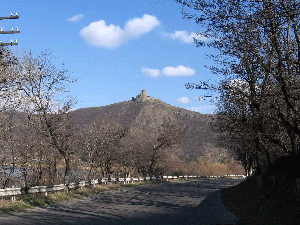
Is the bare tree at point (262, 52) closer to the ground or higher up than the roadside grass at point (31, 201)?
higher up

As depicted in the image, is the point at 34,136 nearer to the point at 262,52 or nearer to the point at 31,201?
the point at 31,201

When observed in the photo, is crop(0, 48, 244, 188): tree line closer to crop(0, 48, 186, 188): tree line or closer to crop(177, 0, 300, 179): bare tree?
crop(0, 48, 186, 188): tree line

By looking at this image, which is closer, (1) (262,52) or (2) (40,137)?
(1) (262,52)

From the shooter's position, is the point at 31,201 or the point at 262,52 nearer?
the point at 262,52

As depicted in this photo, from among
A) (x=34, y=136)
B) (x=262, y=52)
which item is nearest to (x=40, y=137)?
(x=34, y=136)

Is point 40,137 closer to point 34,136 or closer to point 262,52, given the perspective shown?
point 34,136

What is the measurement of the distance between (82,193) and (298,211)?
1752 cm

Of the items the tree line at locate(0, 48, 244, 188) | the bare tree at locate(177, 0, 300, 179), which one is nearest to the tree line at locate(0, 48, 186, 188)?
the tree line at locate(0, 48, 244, 188)

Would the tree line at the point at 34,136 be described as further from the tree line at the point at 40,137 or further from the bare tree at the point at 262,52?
the bare tree at the point at 262,52

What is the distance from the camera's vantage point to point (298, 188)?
45.7 ft

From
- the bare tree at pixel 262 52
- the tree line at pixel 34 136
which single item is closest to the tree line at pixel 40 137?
the tree line at pixel 34 136

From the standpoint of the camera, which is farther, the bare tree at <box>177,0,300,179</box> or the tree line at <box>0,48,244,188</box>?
the tree line at <box>0,48,244,188</box>

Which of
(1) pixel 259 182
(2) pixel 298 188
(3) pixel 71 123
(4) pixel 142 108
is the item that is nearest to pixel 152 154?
(3) pixel 71 123

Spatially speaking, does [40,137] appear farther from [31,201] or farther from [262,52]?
[262,52]
